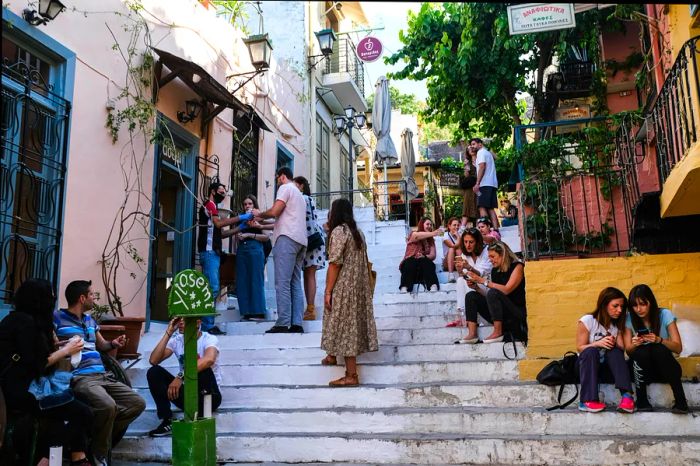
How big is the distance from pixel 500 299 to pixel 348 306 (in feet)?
5.06

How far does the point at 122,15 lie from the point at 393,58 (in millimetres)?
8278

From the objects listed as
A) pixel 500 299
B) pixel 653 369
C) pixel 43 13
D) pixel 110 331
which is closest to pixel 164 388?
pixel 110 331

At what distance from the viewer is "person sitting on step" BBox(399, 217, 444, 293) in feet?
29.5

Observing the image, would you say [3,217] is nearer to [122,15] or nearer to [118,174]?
[118,174]

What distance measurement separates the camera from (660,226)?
6.58m

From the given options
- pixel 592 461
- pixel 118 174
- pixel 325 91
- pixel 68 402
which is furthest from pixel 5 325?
pixel 325 91

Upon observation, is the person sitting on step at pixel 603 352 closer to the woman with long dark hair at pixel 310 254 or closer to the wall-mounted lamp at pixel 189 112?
the woman with long dark hair at pixel 310 254

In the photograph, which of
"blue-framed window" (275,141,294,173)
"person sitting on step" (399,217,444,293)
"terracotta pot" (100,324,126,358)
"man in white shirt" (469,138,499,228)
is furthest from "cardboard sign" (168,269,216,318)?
"blue-framed window" (275,141,294,173)

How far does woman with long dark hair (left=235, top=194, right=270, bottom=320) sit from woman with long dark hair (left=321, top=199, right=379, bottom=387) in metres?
2.12

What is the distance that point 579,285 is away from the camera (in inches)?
249

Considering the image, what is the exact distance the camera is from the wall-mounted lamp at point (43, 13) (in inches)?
242

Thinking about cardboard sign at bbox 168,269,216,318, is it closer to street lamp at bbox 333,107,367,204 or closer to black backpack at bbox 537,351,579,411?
black backpack at bbox 537,351,579,411

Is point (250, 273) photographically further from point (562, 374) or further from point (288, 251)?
point (562, 374)

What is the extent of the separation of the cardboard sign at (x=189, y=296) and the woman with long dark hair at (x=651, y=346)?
3.40 meters
